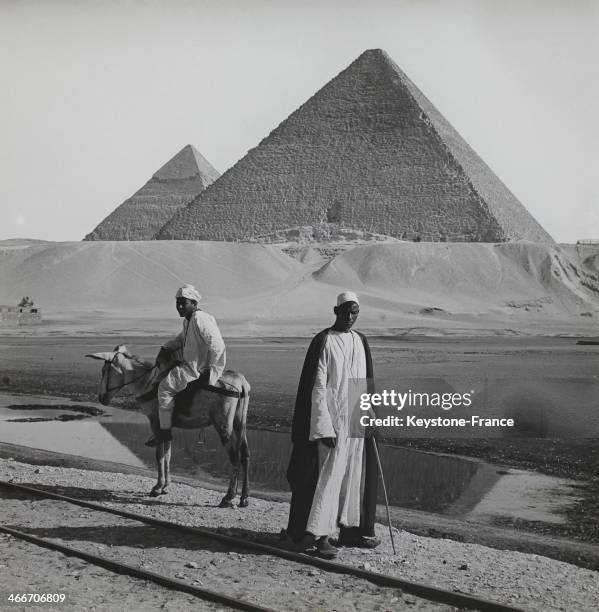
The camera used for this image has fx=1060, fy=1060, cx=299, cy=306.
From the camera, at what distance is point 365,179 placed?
102938 mm

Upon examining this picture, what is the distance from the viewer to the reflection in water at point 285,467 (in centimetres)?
921

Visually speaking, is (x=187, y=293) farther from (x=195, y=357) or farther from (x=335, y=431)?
(x=335, y=431)

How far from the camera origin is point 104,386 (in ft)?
25.5

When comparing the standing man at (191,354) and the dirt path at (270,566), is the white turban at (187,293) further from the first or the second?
the dirt path at (270,566)

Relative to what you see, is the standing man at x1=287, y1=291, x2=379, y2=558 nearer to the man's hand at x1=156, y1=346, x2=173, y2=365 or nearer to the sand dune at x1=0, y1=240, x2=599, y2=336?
the man's hand at x1=156, y1=346, x2=173, y2=365

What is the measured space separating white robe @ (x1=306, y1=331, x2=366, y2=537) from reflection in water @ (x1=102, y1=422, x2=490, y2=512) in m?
2.84

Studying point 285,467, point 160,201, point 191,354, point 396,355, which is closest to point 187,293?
point 191,354

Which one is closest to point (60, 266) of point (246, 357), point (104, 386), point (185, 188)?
point (246, 357)

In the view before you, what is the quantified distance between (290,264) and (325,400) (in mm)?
48727

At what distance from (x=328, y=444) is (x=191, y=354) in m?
1.69

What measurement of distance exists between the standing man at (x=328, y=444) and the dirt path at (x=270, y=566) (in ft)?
0.87

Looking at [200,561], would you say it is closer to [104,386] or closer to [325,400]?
[325,400]

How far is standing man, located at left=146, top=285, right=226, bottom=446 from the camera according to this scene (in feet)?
23.0

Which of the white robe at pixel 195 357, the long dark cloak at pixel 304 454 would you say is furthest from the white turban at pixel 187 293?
the long dark cloak at pixel 304 454
